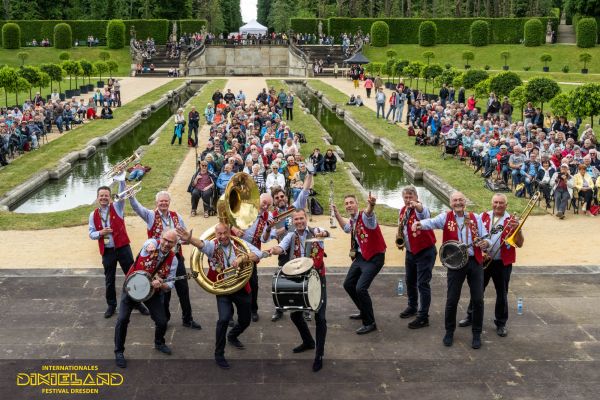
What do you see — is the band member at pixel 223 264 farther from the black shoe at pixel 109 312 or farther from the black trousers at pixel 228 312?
the black shoe at pixel 109 312

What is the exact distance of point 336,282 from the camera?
38.5 ft

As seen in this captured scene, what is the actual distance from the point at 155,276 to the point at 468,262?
379 centimetres

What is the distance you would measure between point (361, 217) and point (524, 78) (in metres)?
44.7

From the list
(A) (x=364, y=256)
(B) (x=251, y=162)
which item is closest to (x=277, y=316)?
(A) (x=364, y=256)

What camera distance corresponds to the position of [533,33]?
6688 centimetres

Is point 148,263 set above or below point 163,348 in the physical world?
above

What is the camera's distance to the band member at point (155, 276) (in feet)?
28.2

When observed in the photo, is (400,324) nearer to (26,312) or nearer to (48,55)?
(26,312)

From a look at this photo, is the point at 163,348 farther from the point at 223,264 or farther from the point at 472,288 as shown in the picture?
the point at 472,288

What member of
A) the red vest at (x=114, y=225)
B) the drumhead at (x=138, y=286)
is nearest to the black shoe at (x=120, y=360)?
the drumhead at (x=138, y=286)

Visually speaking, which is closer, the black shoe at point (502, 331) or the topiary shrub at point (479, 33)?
the black shoe at point (502, 331)

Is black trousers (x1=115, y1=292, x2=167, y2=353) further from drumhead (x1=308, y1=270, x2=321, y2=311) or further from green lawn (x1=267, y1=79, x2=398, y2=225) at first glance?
green lawn (x1=267, y1=79, x2=398, y2=225)

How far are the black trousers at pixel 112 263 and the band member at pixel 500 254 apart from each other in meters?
4.61

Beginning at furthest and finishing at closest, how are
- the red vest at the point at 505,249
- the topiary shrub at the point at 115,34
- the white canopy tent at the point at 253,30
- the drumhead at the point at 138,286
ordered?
the white canopy tent at the point at 253,30 → the topiary shrub at the point at 115,34 → the red vest at the point at 505,249 → the drumhead at the point at 138,286
